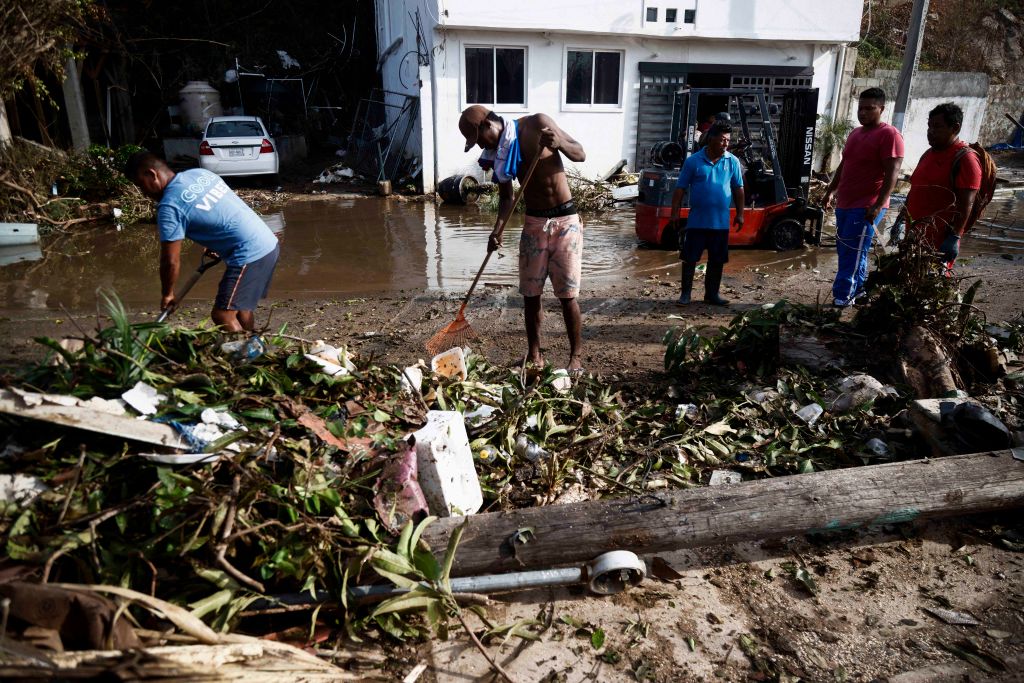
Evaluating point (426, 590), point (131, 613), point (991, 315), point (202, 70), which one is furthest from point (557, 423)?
point (202, 70)

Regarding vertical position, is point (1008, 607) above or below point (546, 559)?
below

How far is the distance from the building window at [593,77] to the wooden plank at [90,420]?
1344 cm

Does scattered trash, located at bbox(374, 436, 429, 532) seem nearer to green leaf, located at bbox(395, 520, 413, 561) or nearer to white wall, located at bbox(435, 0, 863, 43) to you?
green leaf, located at bbox(395, 520, 413, 561)

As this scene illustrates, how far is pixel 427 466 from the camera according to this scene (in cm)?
298

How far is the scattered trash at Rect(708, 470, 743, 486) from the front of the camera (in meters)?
3.52

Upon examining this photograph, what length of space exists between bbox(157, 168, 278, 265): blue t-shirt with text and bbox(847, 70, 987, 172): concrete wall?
16130mm

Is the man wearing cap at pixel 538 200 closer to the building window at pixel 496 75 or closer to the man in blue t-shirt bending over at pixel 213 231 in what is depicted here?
the man in blue t-shirt bending over at pixel 213 231

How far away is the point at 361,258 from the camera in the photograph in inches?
357

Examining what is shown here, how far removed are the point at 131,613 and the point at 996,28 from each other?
28.3 meters

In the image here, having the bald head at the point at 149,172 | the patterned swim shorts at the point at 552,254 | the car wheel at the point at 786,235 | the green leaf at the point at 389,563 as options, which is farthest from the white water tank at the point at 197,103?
the green leaf at the point at 389,563

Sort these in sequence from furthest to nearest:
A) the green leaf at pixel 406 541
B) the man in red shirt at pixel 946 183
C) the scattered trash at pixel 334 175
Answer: the scattered trash at pixel 334 175 < the man in red shirt at pixel 946 183 < the green leaf at pixel 406 541

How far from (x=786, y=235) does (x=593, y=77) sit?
753cm

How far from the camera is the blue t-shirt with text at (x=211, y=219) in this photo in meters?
4.06

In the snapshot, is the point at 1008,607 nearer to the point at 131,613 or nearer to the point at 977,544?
the point at 977,544
